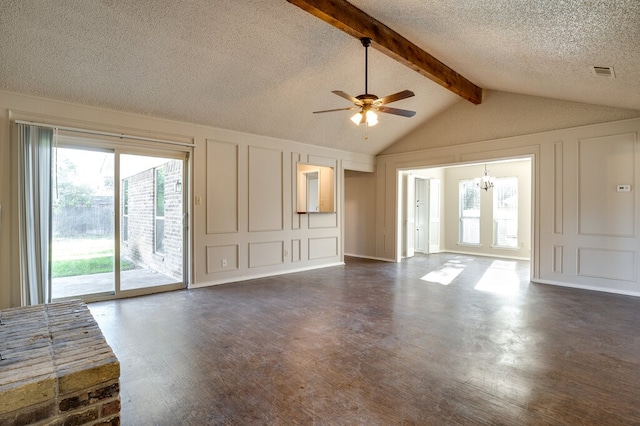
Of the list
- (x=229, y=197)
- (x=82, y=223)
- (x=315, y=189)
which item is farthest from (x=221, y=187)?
(x=315, y=189)

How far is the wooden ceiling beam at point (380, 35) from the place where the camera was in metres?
3.22

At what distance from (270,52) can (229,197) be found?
257cm

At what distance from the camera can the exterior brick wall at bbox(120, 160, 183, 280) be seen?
4871 mm

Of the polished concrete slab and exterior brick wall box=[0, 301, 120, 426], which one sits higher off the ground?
exterior brick wall box=[0, 301, 120, 426]

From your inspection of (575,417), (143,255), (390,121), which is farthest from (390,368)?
(390,121)

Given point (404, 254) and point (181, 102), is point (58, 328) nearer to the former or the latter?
point (181, 102)

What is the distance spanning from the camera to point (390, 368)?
2.62 m

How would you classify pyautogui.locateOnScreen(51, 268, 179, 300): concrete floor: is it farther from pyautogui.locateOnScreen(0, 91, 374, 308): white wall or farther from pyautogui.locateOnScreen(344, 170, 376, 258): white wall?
pyautogui.locateOnScreen(344, 170, 376, 258): white wall

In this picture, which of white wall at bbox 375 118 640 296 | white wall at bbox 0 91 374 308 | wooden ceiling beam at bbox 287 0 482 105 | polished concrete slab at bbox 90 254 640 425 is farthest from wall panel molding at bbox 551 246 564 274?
white wall at bbox 0 91 374 308

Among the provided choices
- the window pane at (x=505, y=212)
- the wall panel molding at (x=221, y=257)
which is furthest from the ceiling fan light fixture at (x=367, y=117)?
the window pane at (x=505, y=212)

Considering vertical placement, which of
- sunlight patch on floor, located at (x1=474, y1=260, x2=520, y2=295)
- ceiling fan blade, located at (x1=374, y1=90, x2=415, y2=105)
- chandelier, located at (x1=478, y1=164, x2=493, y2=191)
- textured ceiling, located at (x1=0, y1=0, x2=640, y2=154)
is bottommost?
sunlight patch on floor, located at (x1=474, y1=260, x2=520, y2=295)

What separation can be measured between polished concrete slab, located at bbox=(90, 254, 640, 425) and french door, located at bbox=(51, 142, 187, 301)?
0.47 metres

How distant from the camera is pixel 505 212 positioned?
888 cm

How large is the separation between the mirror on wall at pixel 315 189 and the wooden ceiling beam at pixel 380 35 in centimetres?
310
